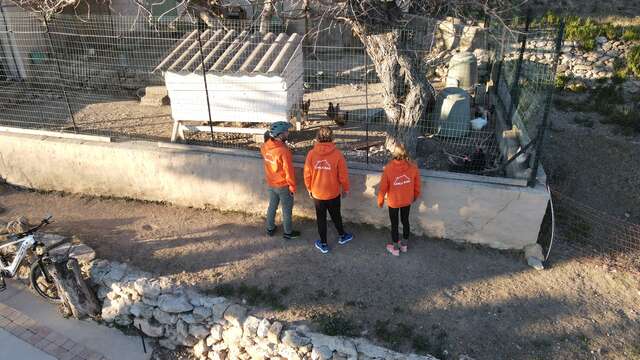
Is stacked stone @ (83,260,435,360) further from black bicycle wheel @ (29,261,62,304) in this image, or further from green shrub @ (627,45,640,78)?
green shrub @ (627,45,640,78)

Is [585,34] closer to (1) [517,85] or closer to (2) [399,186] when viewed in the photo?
(1) [517,85]

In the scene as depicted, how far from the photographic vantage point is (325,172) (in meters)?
5.81

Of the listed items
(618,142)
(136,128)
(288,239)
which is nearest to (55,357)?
(288,239)

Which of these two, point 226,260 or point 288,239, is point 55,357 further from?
point 288,239

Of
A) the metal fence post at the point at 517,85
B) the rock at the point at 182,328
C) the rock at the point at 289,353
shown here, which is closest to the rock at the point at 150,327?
the rock at the point at 182,328

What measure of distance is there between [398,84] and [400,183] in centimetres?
225

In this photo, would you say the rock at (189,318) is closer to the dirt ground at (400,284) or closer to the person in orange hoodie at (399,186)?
the dirt ground at (400,284)

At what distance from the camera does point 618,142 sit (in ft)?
29.4

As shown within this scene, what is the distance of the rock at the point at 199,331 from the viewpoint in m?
5.41

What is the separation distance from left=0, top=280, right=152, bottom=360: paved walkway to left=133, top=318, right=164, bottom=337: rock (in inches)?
6.0

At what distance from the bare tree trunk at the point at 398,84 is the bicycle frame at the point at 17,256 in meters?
4.83

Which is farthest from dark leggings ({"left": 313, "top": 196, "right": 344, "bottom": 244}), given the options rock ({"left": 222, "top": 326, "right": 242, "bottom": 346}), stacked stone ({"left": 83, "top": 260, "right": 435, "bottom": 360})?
rock ({"left": 222, "top": 326, "right": 242, "bottom": 346})

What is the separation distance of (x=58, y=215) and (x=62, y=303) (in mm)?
1810

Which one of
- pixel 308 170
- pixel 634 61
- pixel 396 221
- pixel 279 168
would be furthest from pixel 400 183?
pixel 634 61
